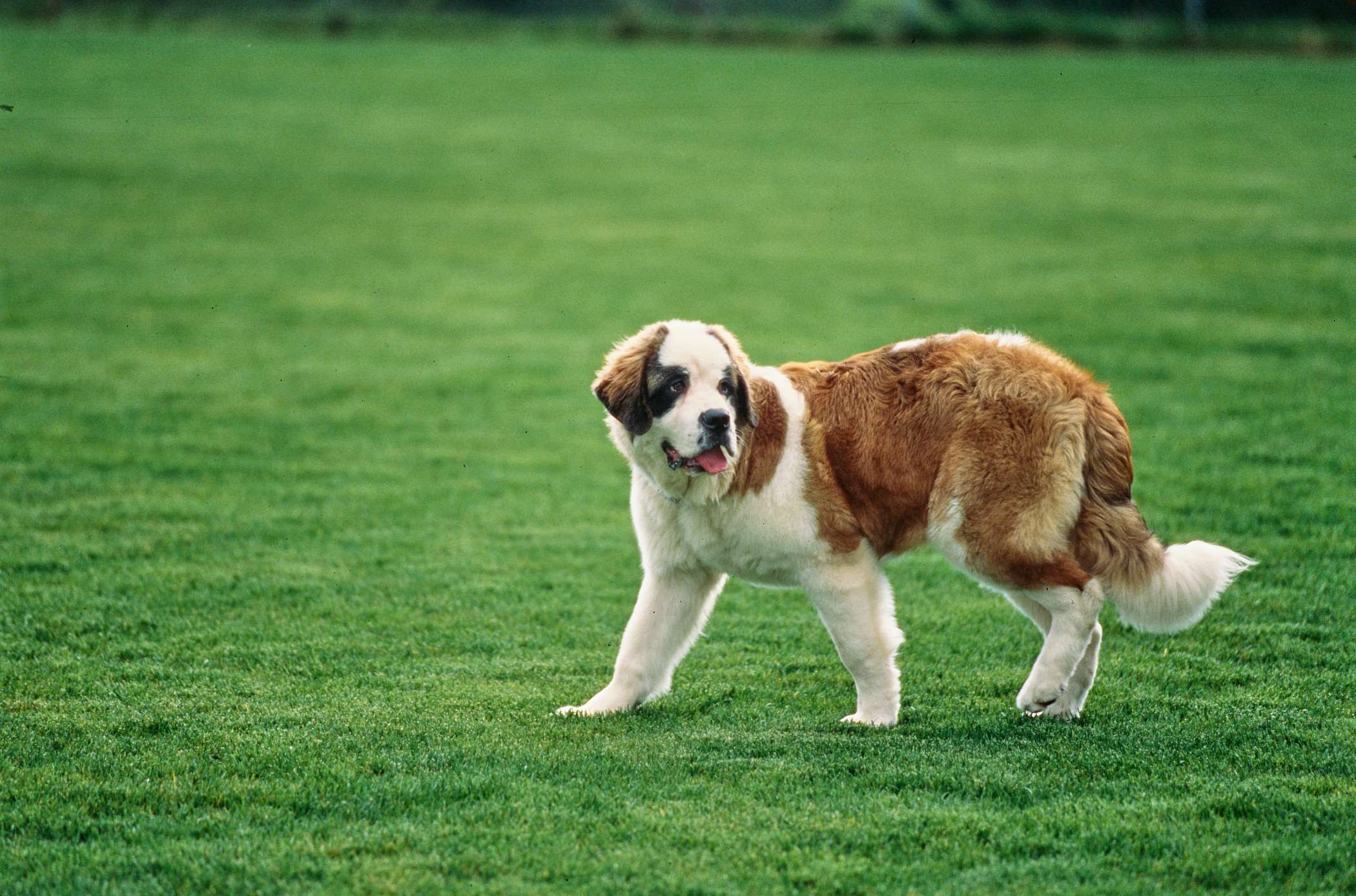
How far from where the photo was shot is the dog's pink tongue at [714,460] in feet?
20.2

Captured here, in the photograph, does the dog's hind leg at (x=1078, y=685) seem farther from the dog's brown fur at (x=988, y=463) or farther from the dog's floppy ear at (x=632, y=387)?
the dog's floppy ear at (x=632, y=387)

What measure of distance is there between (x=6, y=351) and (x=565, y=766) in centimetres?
1124

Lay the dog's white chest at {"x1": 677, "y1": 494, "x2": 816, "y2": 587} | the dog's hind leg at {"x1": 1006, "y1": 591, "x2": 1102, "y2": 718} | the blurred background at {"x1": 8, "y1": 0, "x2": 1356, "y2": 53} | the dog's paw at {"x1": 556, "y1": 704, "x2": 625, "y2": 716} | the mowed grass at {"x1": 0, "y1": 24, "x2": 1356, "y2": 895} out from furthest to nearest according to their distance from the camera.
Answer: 1. the blurred background at {"x1": 8, "y1": 0, "x2": 1356, "y2": 53}
2. the dog's paw at {"x1": 556, "y1": 704, "x2": 625, "y2": 716}
3. the dog's hind leg at {"x1": 1006, "y1": 591, "x2": 1102, "y2": 718}
4. the dog's white chest at {"x1": 677, "y1": 494, "x2": 816, "y2": 587}
5. the mowed grass at {"x1": 0, "y1": 24, "x2": 1356, "y2": 895}

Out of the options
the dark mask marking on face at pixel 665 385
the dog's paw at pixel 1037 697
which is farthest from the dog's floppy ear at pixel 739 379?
the dog's paw at pixel 1037 697

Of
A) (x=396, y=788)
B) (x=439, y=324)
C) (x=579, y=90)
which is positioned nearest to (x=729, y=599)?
(x=396, y=788)

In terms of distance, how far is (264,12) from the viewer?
36.4 m

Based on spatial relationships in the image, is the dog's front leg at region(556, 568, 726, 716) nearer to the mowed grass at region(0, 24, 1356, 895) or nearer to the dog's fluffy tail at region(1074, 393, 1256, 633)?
the mowed grass at region(0, 24, 1356, 895)

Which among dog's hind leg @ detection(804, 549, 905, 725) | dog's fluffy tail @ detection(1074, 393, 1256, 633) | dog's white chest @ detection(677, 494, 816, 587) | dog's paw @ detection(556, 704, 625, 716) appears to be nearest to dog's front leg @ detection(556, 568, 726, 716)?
dog's paw @ detection(556, 704, 625, 716)

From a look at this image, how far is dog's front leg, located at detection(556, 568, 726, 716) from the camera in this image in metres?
6.75

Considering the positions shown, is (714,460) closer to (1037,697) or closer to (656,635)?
(656,635)

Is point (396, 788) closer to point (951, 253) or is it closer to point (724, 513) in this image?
point (724, 513)

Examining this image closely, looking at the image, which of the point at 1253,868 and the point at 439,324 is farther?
the point at 439,324

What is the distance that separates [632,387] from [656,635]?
1.21 m

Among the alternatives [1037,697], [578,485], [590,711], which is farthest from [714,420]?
[578,485]
